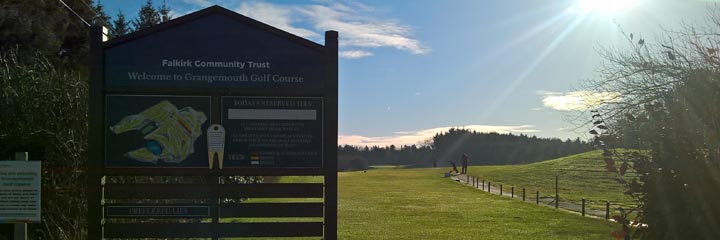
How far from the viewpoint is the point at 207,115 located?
733 cm

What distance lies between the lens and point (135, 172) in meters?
7.32

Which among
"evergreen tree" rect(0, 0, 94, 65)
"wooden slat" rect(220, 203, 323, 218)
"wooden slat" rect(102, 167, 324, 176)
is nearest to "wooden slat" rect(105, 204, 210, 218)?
"wooden slat" rect(220, 203, 323, 218)

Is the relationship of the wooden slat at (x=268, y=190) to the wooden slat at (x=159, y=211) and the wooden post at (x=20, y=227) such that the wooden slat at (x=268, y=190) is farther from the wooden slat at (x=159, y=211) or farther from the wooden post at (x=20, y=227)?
the wooden post at (x=20, y=227)

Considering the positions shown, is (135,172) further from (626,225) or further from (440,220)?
(440,220)

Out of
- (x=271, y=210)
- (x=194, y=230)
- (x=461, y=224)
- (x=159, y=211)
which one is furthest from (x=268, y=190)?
(x=461, y=224)

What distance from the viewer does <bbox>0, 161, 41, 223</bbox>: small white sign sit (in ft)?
20.6

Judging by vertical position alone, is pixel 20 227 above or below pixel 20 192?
below

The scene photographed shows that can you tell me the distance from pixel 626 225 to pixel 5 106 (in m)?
8.55

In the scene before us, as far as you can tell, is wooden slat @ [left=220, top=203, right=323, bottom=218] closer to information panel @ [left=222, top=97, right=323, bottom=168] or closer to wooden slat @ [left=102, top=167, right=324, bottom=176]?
wooden slat @ [left=102, top=167, right=324, bottom=176]

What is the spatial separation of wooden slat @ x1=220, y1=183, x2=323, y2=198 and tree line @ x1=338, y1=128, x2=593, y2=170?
349 feet

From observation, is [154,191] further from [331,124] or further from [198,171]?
[331,124]

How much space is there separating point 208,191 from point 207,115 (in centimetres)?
90

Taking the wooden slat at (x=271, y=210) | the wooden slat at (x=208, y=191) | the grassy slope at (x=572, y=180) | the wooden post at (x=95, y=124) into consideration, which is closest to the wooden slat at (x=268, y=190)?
the wooden slat at (x=208, y=191)

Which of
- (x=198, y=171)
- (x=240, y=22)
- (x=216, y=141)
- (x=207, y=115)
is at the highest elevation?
(x=240, y=22)
